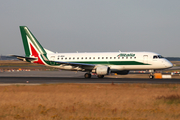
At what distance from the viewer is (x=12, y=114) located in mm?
13516

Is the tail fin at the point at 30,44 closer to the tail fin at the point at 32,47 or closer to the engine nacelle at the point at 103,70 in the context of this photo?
the tail fin at the point at 32,47

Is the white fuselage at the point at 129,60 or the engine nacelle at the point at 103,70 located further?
the white fuselage at the point at 129,60

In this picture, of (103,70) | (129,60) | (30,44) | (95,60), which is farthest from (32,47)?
(129,60)

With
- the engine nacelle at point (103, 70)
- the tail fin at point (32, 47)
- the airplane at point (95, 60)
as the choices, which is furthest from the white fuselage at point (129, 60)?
the tail fin at point (32, 47)

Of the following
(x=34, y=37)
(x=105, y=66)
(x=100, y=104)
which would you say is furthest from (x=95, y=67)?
(x=100, y=104)

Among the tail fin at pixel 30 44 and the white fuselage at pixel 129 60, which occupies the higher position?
the tail fin at pixel 30 44

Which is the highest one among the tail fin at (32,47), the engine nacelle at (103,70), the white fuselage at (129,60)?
the tail fin at (32,47)

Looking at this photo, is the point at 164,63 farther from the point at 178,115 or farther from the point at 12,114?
the point at 12,114

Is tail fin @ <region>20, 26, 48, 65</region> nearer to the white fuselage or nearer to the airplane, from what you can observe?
the airplane

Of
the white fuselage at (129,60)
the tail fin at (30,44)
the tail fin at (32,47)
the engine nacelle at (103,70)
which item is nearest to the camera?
the engine nacelle at (103,70)

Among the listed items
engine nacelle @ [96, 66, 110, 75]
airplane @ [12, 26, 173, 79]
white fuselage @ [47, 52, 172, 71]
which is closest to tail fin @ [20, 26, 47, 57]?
airplane @ [12, 26, 173, 79]

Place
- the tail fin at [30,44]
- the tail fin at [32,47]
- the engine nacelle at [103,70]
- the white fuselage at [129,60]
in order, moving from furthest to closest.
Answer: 1. the tail fin at [30,44]
2. the tail fin at [32,47]
3. the white fuselage at [129,60]
4. the engine nacelle at [103,70]

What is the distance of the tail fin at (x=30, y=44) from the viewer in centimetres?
4838

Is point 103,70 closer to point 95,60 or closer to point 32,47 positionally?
point 95,60
